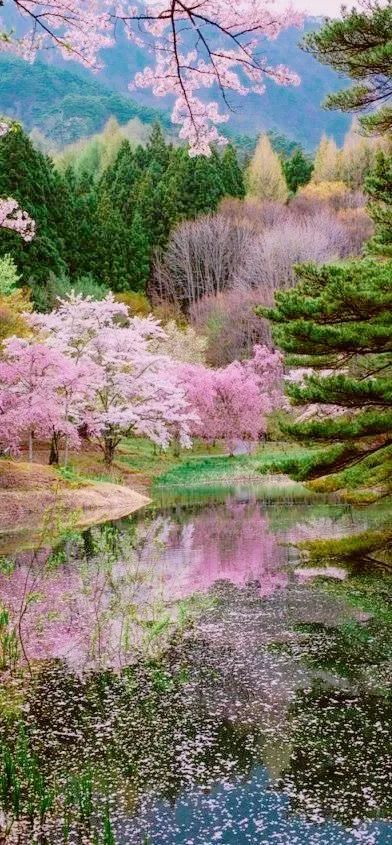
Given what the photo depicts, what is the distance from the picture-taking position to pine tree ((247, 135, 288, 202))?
50375mm

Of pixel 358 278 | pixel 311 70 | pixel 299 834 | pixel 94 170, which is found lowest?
pixel 299 834

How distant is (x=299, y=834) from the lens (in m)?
3.54

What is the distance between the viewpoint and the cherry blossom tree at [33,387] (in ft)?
66.4

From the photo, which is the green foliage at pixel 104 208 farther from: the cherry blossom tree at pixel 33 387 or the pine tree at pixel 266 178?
the cherry blossom tree at pixel 33 387

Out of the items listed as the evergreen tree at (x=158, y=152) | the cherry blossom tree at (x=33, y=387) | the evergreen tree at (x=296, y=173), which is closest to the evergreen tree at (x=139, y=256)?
the evergreen tree at (x=158, y=152)

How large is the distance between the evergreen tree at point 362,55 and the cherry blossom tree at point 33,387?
12125 mm

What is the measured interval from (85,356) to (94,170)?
3702 centimetres

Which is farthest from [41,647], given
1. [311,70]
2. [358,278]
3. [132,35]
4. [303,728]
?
[311,70]

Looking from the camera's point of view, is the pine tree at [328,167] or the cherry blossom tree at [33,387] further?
the pine tree at [328,167]

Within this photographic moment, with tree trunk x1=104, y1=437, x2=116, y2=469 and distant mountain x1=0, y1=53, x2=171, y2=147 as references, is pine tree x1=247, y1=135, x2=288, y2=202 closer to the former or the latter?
tree trunk x1=104, y1=437, x2=116, y2=469

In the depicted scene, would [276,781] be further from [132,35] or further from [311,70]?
[311,70]

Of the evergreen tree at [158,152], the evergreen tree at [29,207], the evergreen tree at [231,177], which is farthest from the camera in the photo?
the evergreen tree at [158,152]

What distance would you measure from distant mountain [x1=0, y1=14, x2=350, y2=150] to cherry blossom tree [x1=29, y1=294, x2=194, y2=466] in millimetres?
56948

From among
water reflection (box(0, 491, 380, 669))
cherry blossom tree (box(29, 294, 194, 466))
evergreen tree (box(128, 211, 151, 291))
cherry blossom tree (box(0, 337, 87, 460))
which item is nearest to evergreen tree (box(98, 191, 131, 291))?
evergreen tree (box(128, 211, 151, 291))
